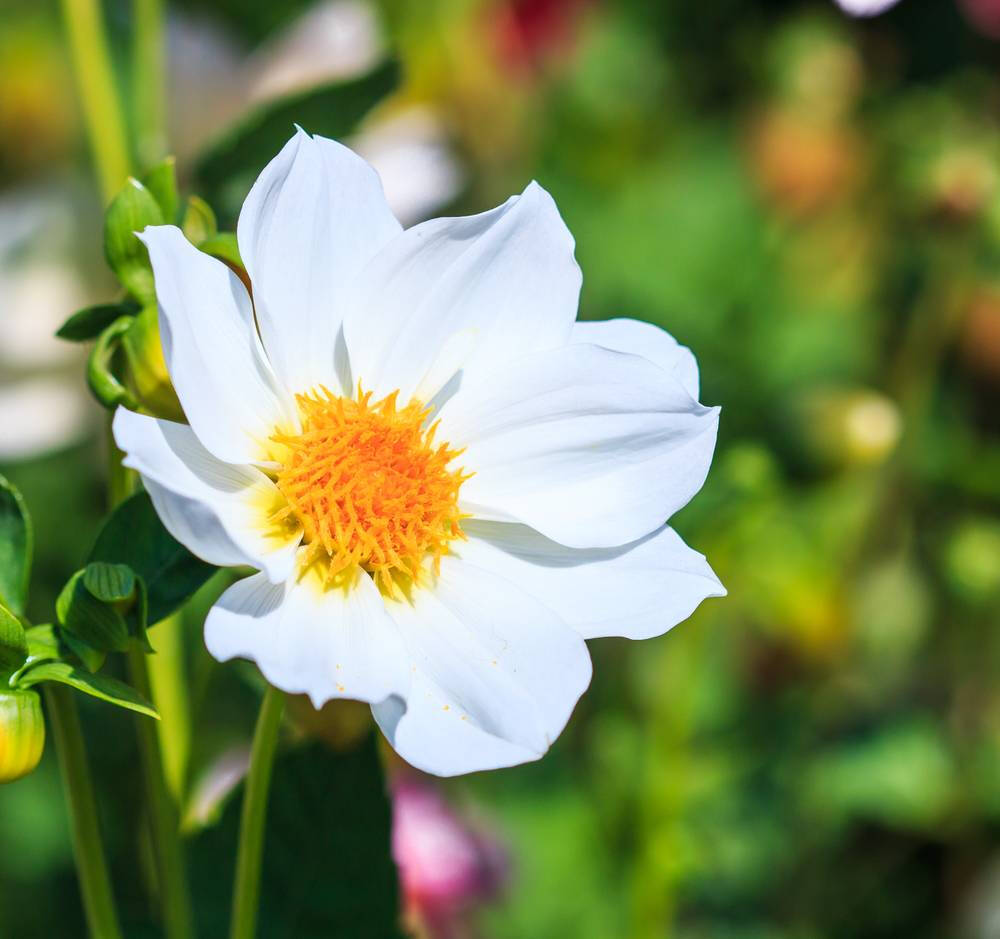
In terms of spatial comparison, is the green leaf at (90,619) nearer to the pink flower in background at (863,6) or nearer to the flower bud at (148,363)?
the flower bud at (148,363)

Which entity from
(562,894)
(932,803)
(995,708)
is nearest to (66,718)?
(562,894)

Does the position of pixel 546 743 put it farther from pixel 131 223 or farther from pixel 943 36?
pixel 943 36

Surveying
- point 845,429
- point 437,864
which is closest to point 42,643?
point 437,864

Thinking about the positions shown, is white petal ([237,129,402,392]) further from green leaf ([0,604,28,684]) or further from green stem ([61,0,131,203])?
green stem ([61,0,131,203])

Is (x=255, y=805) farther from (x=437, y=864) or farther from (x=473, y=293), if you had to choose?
(x=437, y=864)

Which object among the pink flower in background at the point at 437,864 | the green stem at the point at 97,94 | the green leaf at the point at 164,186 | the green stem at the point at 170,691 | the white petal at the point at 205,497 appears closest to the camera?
the white petal at the point at 205,497

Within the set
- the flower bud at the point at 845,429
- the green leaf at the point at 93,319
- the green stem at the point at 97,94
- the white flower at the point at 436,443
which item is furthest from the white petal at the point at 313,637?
the flower bud at the point at 845,429

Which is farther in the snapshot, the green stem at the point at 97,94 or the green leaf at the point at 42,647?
the green stem at the point at 97,94
